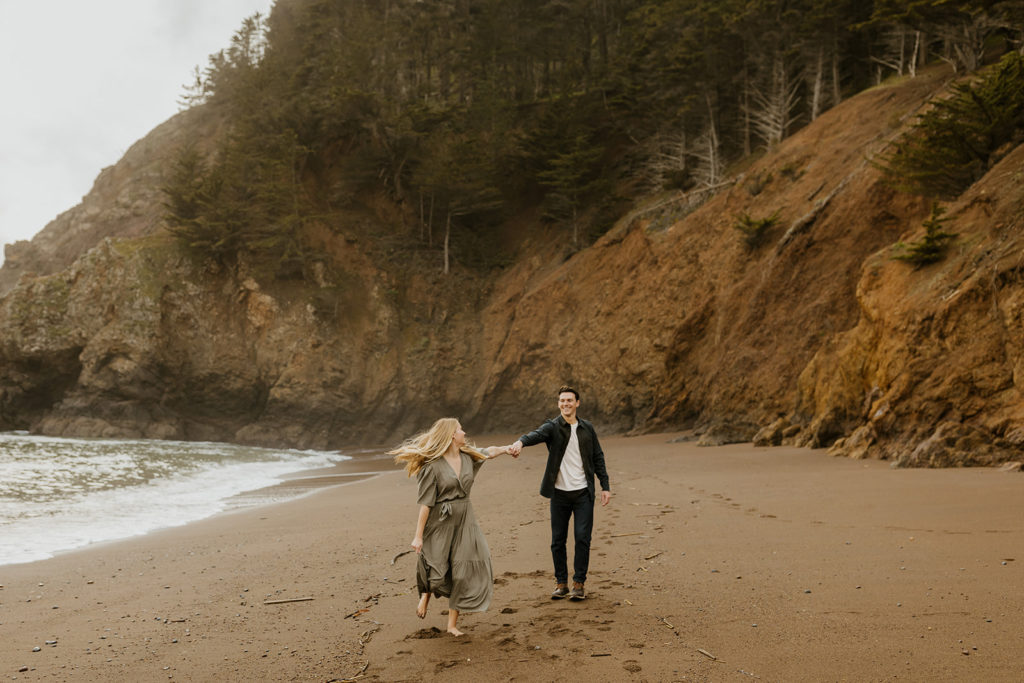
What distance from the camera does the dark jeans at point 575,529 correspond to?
4484 mm

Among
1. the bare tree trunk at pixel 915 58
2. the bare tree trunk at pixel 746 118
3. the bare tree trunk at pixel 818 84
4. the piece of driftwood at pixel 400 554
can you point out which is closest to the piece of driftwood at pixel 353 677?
the piece of driftwood at pixel 400 554

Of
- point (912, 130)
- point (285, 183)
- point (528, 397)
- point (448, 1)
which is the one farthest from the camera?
point (448, 1)

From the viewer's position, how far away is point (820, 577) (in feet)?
14.2

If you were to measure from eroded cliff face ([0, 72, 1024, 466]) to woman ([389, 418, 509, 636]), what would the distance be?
22.6 ft

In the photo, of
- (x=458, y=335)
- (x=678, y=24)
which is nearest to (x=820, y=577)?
(x=458, y=335)

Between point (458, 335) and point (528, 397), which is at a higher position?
point (458, 335)

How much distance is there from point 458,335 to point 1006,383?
2341cm

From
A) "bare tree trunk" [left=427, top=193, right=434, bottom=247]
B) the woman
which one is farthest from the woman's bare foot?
"bare tree trunk" [left=427, top=193, right=434, bottom=247]

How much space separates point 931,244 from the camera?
11109 millimetres

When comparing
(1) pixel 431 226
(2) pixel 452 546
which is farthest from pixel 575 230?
(2) pixel 452 546

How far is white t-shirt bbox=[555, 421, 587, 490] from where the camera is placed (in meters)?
4.76

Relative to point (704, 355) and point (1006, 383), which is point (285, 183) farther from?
point (1006, 383)

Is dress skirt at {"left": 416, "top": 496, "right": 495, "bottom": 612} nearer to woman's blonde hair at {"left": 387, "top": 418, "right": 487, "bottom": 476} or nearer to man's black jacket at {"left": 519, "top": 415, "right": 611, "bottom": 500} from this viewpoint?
woman's blonde hair at {"left": 387, "top": 418, "right": 487, "bottom": 476}

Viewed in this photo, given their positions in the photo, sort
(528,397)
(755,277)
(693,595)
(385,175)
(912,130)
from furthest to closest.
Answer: (385,175) < (528,397) < (755,277) < (912,130) < (693,595)
